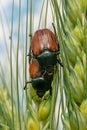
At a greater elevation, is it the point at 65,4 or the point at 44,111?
the point at 65,4

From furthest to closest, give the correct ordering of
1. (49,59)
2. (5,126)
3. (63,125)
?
(49,59) < (5,126) < (63,125)

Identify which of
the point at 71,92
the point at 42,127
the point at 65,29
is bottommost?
the point at 42,127

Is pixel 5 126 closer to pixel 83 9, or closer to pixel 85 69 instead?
pixel 85 69

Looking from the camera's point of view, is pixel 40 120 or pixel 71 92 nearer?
pixel 71 92

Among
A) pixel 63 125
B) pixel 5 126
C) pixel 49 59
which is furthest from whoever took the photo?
pixel 49 59

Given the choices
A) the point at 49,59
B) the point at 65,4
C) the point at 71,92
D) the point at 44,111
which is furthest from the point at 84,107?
the point at 49,59

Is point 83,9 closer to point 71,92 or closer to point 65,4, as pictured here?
point 65,4

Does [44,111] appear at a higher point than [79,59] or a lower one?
lower

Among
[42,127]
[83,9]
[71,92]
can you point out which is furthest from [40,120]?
[83,9]

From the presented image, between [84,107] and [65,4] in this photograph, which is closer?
[84,107]
